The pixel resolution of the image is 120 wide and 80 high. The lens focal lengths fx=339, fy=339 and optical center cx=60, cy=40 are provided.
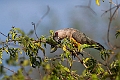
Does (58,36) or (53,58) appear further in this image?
(58,36)

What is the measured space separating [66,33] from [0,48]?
85.9 inches

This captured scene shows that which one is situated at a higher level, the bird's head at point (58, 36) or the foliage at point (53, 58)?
the bird's head at point (58, 36)

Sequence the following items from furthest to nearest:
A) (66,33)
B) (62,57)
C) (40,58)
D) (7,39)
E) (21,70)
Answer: (66,33) < (7,39) < (62,57) < (40,58) < (21,70)

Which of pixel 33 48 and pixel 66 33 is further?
pixel 66 33

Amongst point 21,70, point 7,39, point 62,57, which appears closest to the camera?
point 21,70

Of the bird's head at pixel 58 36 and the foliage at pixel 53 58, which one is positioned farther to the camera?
the bird's head at pixel 58 36

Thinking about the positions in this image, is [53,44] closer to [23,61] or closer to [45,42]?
[45,42]

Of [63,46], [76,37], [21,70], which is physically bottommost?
[21,70]

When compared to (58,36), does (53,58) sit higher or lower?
lower

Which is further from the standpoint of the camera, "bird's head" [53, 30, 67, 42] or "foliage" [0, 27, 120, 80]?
"bird's head" [53, 30, 67, 42]

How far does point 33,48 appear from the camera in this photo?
309 centimetres

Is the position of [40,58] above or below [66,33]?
below

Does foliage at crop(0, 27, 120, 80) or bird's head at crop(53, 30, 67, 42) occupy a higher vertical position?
bird's head at crop(53, 30, 67, 42)

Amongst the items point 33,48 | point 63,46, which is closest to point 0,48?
point 33,48
